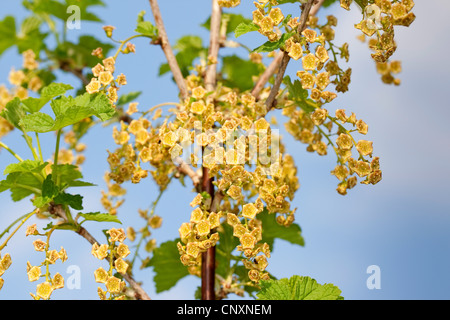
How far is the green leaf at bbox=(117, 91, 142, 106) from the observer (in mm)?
3399

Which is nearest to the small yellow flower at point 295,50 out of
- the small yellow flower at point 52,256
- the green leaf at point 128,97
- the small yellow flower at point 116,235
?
the small yellow flower at point 116,235

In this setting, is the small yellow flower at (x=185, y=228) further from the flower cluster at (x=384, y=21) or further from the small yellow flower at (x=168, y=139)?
the flower cluster at (x=384, y=21)

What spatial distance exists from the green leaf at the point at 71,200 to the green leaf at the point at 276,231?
106 centimetres

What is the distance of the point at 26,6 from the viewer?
168 inches

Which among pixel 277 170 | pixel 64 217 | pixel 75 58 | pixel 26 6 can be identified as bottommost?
pixel 64 217

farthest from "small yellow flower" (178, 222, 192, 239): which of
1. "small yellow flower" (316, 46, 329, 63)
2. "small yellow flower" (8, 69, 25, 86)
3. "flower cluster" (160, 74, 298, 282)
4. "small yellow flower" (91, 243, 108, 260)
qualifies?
"small yellow flower" (8, 69, 25, 86)

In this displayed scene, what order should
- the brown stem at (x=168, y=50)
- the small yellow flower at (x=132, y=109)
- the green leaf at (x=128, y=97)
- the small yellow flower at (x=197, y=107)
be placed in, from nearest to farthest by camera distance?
the small yellow flower at (x=197, y=107)
the small yellow flower at (x=132, y=109)
the brown stem at (x=168, y=50)
the green leaf at (x=128, y=97)

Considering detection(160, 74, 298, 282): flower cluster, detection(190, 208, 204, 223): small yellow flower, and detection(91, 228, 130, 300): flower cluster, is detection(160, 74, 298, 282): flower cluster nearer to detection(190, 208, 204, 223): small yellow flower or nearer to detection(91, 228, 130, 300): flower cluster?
detection(190, 208, 204, 223): small yellow flower

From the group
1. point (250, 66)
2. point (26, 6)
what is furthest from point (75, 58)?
point (250, 66)

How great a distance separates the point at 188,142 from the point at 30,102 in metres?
0.73

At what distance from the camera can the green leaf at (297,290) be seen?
77.1 inches

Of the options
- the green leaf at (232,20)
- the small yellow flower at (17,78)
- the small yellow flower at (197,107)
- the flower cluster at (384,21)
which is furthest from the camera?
the small yellow flower at (17,78)

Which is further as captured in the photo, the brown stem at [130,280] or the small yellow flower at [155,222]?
the small yellow flower at [155,222]
